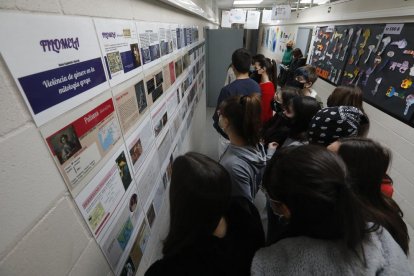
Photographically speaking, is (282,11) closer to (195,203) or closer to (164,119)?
(164,119)

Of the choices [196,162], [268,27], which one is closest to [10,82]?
[196,162]

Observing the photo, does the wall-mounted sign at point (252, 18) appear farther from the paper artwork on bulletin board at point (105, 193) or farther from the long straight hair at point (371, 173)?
the paper artwork on bulletin board at point (105, 193)

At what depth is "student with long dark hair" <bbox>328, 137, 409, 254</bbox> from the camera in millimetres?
885

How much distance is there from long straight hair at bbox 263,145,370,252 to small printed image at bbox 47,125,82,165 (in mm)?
669

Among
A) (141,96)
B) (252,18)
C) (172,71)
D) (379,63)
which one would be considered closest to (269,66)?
(379,63)

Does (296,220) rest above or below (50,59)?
below

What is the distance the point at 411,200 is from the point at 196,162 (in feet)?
8.36

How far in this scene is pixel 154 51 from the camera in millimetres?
1202

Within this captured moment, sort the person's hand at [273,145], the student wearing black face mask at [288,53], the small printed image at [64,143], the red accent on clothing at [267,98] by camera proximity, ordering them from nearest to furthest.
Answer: the small printed image at [64,143] → the person's hand at [273,145] → the red accent on clothing at [267,98] → the student wearing black face mask at [288,53]

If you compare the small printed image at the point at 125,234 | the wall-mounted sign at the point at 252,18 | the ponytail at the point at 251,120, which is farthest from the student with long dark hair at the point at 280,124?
the wall-mounted sign at the point at 252,18

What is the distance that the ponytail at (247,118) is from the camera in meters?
1.27

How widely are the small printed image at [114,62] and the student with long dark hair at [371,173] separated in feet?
3.62

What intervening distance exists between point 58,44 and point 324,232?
3.04 ft

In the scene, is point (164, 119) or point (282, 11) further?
point (282, 11)
